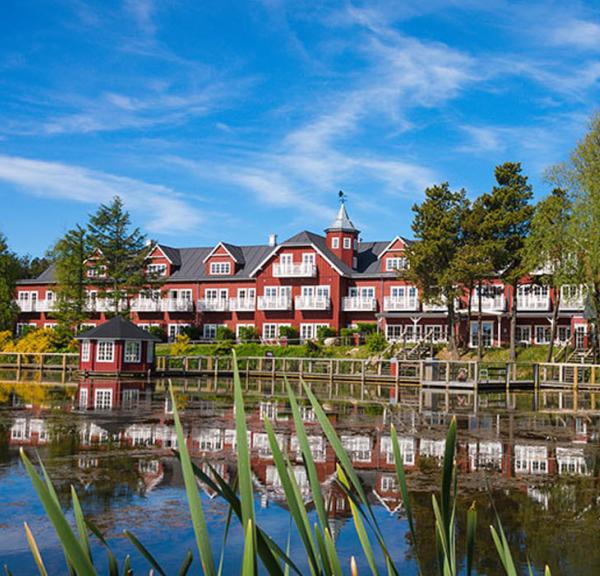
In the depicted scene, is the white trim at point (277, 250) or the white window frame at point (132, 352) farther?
the white trim at point (277, 250)

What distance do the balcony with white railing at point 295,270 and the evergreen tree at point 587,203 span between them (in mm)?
22477

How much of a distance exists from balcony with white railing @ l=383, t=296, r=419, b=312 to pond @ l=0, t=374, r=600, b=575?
3022cm

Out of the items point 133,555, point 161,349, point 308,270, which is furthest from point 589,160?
point 133,555

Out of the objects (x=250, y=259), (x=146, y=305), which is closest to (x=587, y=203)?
(x=250, y=259)

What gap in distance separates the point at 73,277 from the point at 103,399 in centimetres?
3537

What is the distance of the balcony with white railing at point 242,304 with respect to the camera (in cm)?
6372

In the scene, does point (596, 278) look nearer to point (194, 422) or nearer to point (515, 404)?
point (515, 404)

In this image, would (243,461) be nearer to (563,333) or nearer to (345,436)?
(345,436)

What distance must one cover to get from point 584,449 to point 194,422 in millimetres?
10465

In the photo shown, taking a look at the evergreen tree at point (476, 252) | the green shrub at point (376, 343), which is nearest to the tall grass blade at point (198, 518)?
the evergreen tree at point (476, 252)

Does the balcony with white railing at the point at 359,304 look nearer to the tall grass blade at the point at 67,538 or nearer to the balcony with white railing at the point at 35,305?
the balcony with white railing at the point at 35,305

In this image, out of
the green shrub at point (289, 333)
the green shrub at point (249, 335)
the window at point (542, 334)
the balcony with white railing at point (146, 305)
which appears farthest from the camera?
the balcony with white railing at point (146, 305)

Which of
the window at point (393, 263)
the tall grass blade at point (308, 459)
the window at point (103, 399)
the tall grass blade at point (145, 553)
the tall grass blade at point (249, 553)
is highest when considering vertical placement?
the window at point (393, 263)

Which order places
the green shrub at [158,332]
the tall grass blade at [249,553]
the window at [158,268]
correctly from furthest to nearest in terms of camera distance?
the window at [158,268] < the green shrub at [158,332] < the tall grass blade at [249,553]
